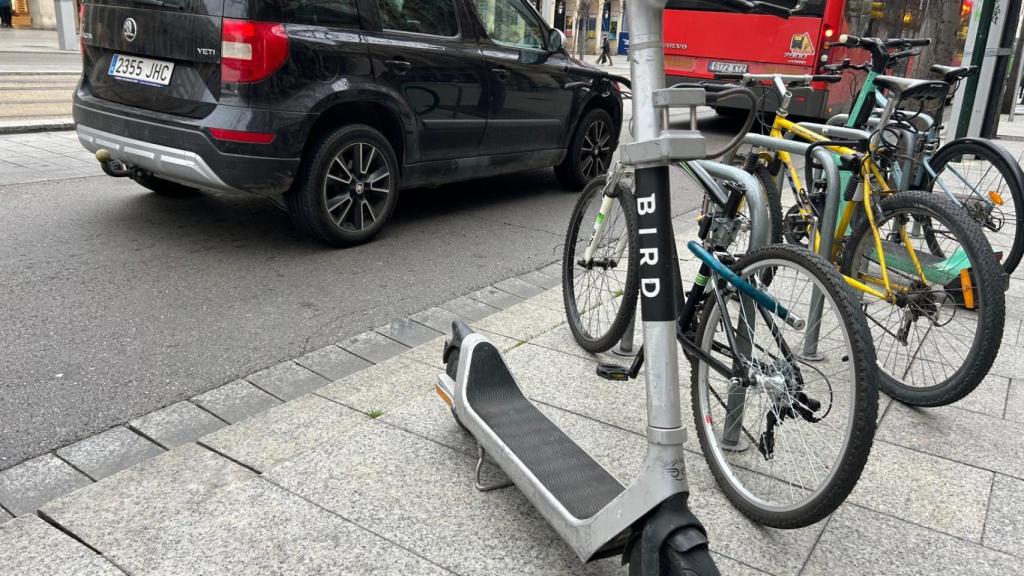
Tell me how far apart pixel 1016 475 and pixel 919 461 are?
33cm

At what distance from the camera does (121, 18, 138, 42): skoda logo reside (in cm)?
536

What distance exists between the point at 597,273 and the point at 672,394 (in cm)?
205

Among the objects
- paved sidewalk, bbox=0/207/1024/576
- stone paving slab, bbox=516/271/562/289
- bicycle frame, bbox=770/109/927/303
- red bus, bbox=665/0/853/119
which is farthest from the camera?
red bus, bbox=665/0/853/119

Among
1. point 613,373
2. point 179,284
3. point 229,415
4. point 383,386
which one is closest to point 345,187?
point 179,284

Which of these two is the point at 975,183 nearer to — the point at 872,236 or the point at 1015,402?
the point at 1015,402

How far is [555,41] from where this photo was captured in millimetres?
7027

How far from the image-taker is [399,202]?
24.2 ft

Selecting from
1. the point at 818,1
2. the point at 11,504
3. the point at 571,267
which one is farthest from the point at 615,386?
the point at 818,1

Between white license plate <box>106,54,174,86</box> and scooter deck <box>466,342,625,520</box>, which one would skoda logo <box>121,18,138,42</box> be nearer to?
white license plate <box>106,54,174,86</box>

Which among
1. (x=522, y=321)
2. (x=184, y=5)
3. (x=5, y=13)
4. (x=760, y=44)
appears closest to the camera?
(x=522, y=321)

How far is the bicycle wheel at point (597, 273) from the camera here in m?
3.88

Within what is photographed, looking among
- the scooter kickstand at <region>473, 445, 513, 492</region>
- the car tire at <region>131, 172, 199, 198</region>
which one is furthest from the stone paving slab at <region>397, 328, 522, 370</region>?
the car tire at <region>131, 172, 199, 198</region>

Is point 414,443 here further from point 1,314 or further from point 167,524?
point 1,314

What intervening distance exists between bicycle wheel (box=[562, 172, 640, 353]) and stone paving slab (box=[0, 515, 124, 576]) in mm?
2271
